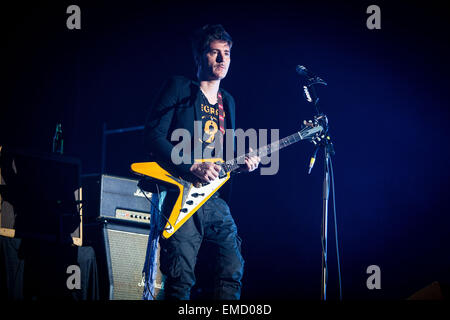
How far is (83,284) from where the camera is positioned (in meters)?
3.29

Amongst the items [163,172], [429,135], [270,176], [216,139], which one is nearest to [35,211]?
[163,172]

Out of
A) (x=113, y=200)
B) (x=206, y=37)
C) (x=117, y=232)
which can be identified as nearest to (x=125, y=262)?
(x=117, y=232)

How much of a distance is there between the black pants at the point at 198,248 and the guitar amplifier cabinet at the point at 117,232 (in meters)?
0.91

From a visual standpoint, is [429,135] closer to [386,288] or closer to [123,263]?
[386,288]

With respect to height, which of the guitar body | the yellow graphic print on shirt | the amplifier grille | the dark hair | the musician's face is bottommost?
the amplifier grille

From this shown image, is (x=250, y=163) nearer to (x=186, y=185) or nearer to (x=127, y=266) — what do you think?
(x=186, y=185)

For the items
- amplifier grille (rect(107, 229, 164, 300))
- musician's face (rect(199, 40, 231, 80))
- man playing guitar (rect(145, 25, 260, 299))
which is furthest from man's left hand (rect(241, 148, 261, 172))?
amplifier grille (rect(107, 229, 164, 300))

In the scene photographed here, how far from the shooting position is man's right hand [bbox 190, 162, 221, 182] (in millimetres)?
2738

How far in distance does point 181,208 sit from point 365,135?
2365mm

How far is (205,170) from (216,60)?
830 millimetres

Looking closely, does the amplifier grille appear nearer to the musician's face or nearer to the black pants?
the black pants

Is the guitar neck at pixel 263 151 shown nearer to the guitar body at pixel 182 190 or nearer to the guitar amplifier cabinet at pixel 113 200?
the guitar body at pixel 182 190

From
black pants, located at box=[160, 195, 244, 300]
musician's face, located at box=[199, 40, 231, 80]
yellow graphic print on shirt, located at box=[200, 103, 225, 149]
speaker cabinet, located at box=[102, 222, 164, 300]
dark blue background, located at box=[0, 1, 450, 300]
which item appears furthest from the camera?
dark blue background, located at box=[0, 1, 450, 300]

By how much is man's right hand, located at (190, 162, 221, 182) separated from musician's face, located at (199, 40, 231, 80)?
0.70 meters
